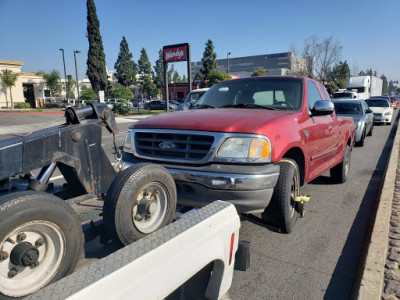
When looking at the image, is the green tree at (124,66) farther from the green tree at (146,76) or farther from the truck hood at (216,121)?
the truck hood at (216,121)

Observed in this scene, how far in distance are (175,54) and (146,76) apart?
47.8m

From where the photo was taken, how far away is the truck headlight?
3078 mm

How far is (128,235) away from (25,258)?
2.24 feet

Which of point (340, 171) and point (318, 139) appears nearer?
point (318, 139)

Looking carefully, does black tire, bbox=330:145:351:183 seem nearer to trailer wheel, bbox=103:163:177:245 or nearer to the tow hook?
the tow hook

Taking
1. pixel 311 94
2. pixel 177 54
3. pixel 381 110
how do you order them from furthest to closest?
1. pixel 177 54
2. pixel 381 110
3. pixel 311 94

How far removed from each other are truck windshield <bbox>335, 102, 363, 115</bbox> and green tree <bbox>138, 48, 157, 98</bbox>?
58857 millimetres

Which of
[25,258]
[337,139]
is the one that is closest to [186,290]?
[25,258]

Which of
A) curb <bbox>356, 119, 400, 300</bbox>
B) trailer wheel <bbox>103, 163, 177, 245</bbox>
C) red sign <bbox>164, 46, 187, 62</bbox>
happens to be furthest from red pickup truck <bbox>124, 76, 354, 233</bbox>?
red sign <bbox>164, 46, 187, 62</bbox>

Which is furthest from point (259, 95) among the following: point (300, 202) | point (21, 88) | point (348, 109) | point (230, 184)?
point (21, 88)

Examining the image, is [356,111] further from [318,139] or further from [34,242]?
[34,242]

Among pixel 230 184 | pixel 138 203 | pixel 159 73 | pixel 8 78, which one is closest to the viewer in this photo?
pixel 138 203

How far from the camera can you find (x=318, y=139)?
432 centimetres

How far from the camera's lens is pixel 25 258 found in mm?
1567
